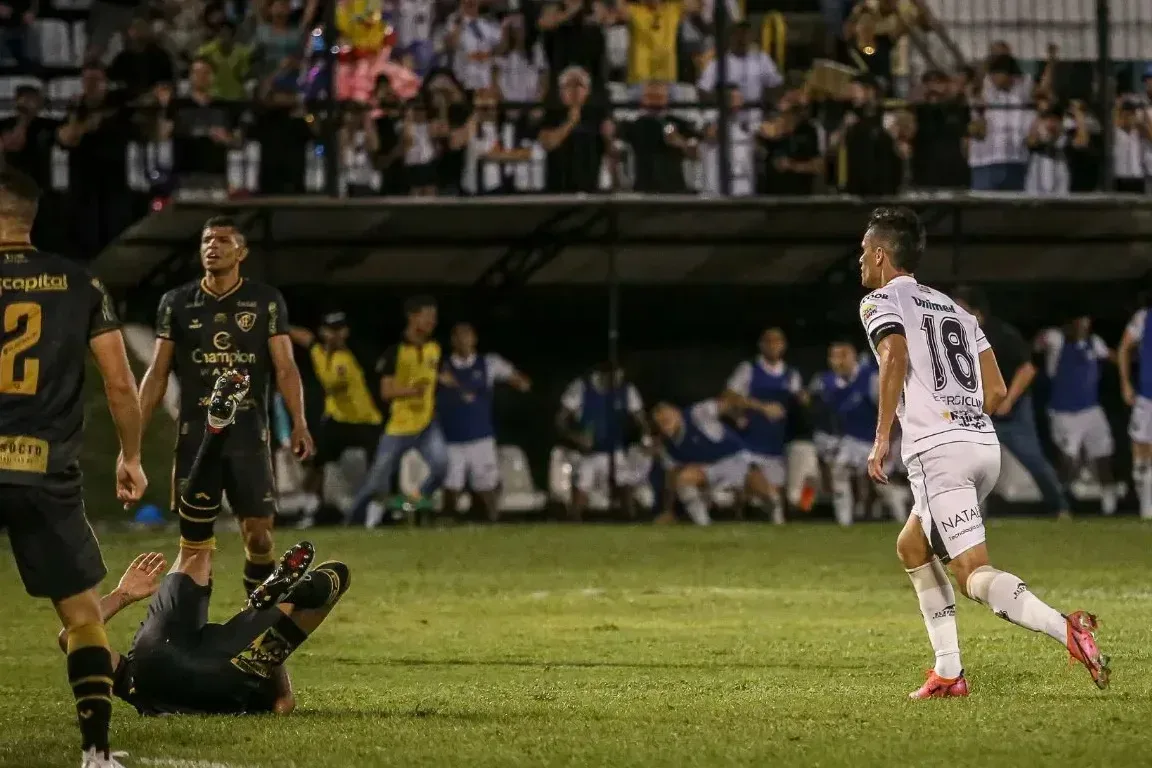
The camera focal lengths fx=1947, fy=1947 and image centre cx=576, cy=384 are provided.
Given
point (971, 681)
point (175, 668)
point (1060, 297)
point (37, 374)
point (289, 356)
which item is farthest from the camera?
point (1060, 297)

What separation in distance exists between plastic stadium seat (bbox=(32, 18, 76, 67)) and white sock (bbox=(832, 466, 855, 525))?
27.8 ft

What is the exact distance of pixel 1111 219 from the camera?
1911 cm

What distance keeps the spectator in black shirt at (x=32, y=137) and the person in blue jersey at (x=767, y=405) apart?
6814 millimetres

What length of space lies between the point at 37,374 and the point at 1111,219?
48.2 feet

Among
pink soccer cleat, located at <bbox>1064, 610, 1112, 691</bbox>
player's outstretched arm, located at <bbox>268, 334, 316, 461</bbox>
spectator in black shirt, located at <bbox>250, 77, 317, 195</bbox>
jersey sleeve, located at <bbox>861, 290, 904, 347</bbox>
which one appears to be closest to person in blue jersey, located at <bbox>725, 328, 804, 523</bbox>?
spectator in black shirt, located at <bbox>250, 77, 317, 195</bbox>

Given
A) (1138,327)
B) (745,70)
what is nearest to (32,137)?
(745,70)

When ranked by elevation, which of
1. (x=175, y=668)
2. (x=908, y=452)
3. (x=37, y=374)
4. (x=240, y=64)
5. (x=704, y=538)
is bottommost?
(x=704, y=538)

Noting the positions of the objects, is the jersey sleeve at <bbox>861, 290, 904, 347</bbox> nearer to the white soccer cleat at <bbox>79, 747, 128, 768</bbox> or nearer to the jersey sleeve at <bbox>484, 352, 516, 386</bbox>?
the white soccer cleat at <bbox>79, 747, 128, 768</bbox>

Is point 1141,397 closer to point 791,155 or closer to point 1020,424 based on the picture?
point 1020,424

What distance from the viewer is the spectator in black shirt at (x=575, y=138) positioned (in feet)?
60.3

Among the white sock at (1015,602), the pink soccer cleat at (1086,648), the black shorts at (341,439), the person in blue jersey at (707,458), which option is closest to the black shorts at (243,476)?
the white sock at (1015,602)

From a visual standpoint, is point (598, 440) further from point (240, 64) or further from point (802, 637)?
point (802, 637)

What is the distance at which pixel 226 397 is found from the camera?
358 inches

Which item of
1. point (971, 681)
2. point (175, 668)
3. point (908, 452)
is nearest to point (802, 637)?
point (971, 681)
